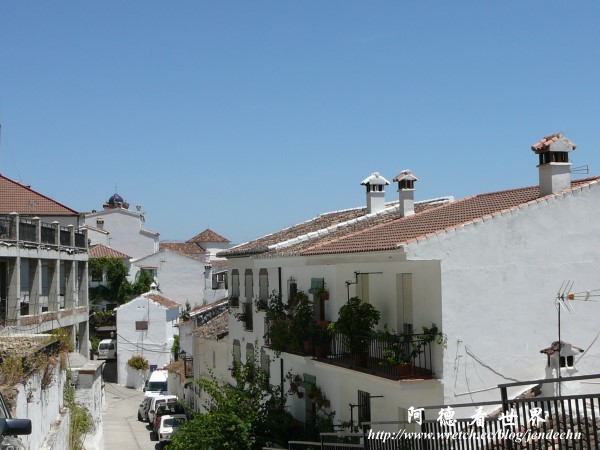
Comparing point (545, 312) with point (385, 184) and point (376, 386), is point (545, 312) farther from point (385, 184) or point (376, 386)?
point (385, 184)

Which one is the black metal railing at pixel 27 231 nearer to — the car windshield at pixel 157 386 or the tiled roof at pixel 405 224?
the tiled roof at pixel 405 224

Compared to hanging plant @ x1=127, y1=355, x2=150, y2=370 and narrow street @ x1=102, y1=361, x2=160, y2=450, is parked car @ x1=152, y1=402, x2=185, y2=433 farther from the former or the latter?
hanging plant @ x1=127, y1=355, x2=150, y2=370

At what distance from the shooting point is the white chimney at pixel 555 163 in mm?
18953

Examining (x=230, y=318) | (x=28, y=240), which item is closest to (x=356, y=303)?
(x=230, y=318)

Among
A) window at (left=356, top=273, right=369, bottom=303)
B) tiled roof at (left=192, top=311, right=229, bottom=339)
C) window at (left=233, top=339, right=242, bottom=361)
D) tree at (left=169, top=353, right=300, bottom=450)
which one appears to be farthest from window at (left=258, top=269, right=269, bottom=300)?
window at (left=356, top=273, right=369, bottom=303)

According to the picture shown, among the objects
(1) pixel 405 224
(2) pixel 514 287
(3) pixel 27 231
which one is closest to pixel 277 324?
(1) pixel 405 224

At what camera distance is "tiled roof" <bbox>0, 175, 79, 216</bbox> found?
45.0m

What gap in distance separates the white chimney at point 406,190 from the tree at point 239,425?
7095 mm

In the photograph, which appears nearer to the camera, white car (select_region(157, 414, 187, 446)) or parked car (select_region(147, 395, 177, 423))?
white car (select_region(157, 414, 187, 446))

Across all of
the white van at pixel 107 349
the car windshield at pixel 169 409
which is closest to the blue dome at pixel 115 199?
the white van at pixel 107 349

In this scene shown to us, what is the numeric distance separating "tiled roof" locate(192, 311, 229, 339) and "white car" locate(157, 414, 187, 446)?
422cm

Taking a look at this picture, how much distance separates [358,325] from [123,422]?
29166 mm

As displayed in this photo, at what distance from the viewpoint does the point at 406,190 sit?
25.5 m

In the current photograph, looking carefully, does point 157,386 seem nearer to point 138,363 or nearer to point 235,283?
point 138,363
